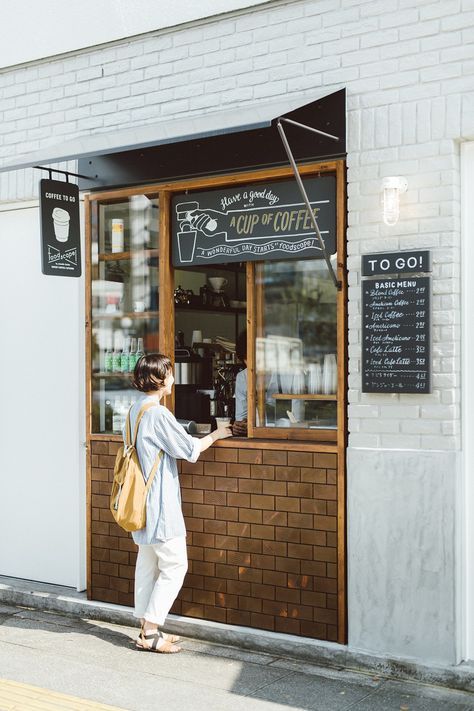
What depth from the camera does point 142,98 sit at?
21.5 feet

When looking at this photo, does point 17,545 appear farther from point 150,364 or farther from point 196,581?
point 150,364

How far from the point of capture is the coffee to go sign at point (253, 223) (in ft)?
18.9

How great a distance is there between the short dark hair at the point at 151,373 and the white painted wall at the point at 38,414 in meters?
1.27

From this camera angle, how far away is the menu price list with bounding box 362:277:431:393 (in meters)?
5.21

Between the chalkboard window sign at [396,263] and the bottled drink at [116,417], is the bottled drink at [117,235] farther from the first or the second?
the chalkboard window sign at [396,263]

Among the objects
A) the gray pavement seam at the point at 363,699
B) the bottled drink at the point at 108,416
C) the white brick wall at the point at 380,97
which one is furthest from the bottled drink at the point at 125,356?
the gray pavement seam at the point at 363,699

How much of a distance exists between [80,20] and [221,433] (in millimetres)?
3465

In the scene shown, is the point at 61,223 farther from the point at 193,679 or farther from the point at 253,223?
the point at 193,679

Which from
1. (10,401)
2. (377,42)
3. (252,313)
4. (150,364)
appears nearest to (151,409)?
(150,364)

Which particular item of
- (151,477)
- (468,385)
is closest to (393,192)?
(468,385)

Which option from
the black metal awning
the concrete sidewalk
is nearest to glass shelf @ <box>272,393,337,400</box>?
the black metal awning

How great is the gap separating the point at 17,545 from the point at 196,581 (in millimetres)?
1966

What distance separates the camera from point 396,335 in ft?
17.5

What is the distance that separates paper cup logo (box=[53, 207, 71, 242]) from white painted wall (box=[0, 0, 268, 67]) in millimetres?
1360
